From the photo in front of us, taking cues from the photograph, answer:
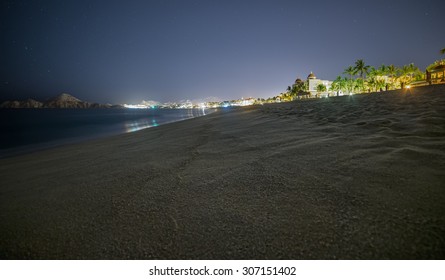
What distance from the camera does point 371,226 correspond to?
4.42ft

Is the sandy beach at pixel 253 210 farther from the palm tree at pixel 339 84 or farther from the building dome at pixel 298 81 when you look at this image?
the building dome at pixel 298 81

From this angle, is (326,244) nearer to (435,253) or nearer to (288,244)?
(288,244)

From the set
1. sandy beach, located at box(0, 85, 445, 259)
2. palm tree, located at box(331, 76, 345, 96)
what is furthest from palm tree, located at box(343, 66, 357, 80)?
sandy beach, located at box(0, 85, 445, 259)

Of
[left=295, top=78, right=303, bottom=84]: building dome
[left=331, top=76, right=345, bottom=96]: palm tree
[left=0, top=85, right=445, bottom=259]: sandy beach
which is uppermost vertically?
[left=295, top=78, right=303, bottom=84]: building dome

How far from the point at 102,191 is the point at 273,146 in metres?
3.04

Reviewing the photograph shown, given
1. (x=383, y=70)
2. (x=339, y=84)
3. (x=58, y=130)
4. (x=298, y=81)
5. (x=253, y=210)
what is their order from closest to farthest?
(x=253, y=210), (x=58, y=130), (x=383, y=70), (x=339, y=84), (x=298, y=81)

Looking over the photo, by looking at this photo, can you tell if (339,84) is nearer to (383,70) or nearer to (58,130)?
(383,70)

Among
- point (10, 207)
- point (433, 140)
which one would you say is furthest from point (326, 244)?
point (10, 207)

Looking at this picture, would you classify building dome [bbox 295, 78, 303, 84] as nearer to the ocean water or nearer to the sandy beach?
the ocean water

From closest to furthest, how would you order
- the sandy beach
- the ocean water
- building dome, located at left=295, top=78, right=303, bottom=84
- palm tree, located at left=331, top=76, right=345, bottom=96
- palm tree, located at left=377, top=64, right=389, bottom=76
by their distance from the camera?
the sandy beach < the ocean water < palm tree, located at left=377, top=64, right=389, bottom=76 < palm tree, located at left=331, top=76, right=345, bottom=96 < building dome, located at left=295, top=78, right=303, bottom=84

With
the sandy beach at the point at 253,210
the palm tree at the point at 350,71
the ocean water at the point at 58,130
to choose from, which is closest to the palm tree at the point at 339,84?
the palm tree at the point at 350,71

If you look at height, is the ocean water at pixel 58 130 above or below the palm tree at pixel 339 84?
below

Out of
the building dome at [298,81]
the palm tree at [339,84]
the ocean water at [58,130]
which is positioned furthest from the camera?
the building dome at [298,81]

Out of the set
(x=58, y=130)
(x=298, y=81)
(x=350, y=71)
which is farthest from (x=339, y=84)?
(x=58, y=130)
